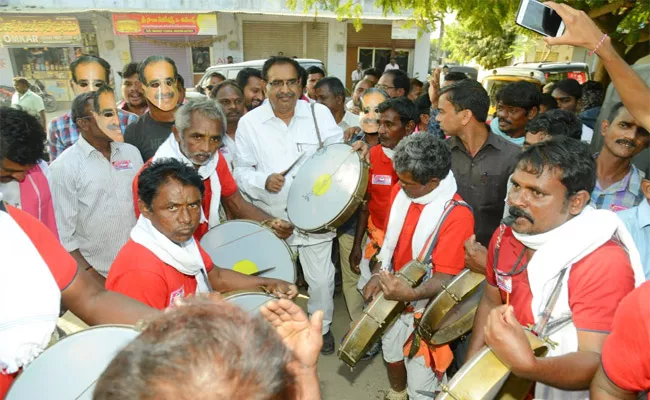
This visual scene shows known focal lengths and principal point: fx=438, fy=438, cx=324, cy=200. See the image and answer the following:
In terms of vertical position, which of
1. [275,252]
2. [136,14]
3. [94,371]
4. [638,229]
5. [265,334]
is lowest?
[275,252]

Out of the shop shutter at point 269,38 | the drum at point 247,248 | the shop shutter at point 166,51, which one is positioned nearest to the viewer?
the drum at point 247,248

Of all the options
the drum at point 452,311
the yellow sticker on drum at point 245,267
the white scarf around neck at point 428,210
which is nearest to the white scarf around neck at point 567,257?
the drum at point 452,311

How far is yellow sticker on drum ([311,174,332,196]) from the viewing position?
352 cm

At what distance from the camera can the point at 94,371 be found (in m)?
1.51

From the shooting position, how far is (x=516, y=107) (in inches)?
171

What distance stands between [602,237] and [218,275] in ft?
6.47

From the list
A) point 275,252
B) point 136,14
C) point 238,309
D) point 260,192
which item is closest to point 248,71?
point 260,192

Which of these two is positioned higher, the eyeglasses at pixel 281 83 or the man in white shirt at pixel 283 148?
the eyeglasses at pixel 281 83

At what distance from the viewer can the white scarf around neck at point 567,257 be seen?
1690 millimetres

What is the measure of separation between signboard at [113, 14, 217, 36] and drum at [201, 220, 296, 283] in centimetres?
1780

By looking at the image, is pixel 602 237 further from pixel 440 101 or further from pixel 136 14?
pixel 136 14

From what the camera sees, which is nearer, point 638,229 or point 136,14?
point 638,229

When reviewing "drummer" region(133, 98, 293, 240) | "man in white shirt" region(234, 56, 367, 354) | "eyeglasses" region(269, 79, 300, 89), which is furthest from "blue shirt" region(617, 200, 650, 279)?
"eyeglasses" region(269, 79, 300, 89)

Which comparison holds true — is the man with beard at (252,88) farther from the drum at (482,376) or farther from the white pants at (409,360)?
the drum at (482,376)
